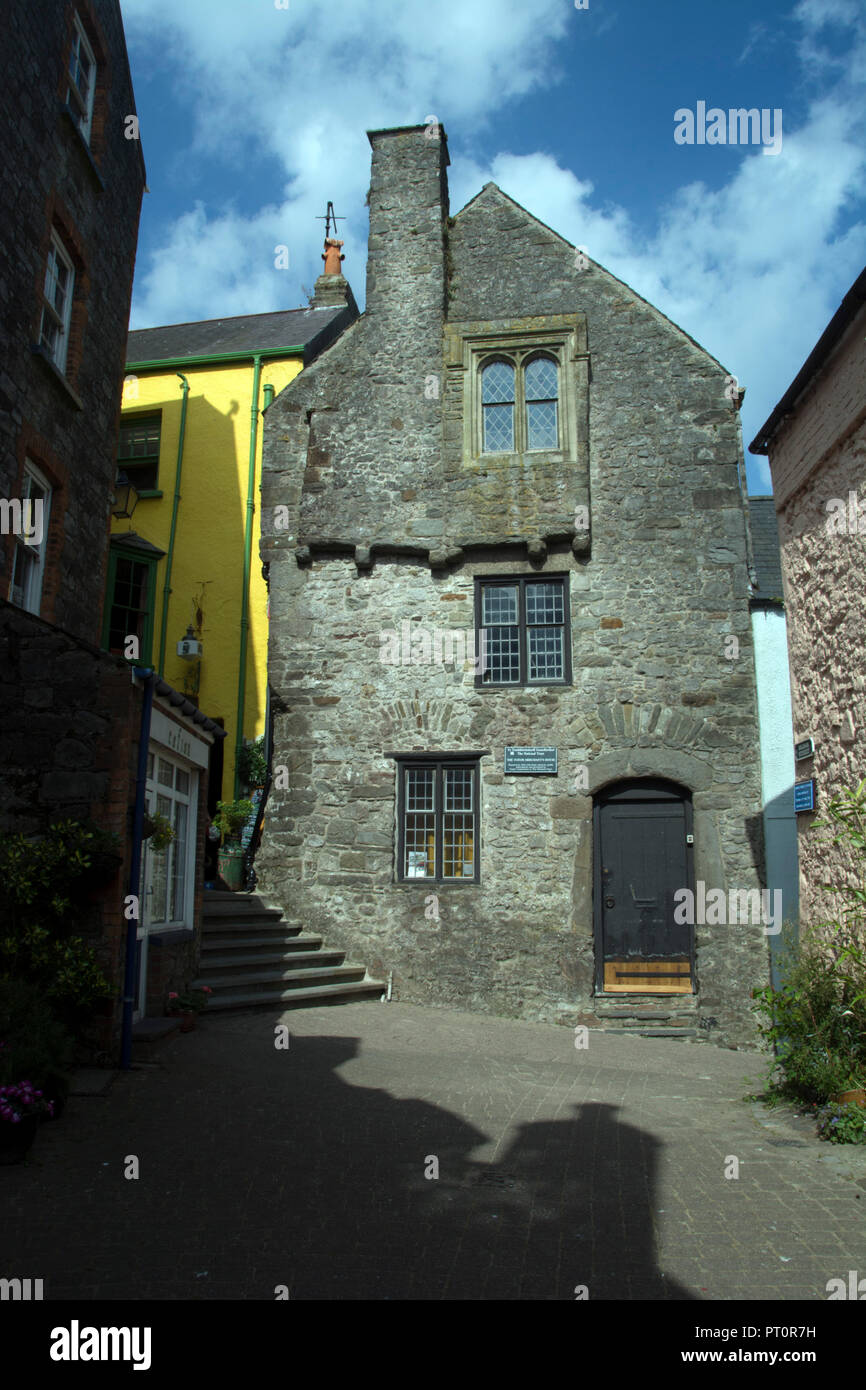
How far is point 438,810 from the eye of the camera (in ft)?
38.9

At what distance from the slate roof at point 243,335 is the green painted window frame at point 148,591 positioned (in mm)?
4646

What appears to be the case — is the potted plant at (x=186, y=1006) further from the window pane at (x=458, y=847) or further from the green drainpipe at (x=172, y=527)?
the green drainpipe at (x=172, y=527)

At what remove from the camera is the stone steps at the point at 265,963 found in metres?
10.3

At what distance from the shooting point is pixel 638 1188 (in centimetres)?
529

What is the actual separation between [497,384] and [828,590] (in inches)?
262

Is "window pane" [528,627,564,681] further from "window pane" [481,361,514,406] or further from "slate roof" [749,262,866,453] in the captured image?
"slate roof" [749,262,866,453]

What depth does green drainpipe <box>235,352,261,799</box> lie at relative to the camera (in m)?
17.3

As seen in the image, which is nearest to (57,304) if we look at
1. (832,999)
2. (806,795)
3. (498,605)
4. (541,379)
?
(541,379)

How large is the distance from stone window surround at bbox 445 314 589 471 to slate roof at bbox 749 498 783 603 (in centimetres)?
256

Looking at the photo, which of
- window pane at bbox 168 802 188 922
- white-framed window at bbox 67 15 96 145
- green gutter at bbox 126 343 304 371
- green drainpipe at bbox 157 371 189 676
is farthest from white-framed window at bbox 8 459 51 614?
green gutter at bbox 126 343 304 371

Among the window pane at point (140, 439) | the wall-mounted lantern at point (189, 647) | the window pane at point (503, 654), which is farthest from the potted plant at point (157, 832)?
the window pane at point (140, 439)

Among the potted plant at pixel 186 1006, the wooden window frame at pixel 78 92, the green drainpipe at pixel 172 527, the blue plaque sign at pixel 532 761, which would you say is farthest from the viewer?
the green drainpipe at pixel 172 527

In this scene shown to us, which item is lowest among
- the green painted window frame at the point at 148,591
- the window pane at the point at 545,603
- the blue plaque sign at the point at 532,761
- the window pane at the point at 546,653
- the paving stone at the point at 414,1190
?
the paving stone at the point at 414,1190
